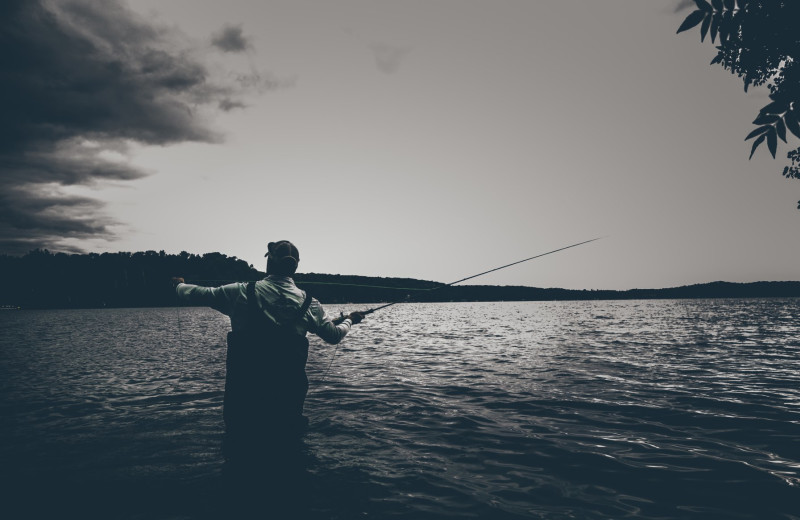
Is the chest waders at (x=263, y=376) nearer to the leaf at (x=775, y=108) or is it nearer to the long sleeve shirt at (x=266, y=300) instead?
the long sleeve shirt at (x=266, y=300)

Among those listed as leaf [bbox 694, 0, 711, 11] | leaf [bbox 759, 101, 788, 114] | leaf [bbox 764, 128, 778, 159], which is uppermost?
leaf [bbox 694, 0, 711, 11]

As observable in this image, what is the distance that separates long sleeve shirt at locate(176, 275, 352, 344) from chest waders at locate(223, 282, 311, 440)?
0.31 ft

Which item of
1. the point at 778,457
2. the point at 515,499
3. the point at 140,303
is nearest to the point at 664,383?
the point at 778,457

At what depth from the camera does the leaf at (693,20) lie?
300 centimetres

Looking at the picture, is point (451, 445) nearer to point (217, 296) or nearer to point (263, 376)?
point (263, 376)

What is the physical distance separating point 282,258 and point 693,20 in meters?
5.14

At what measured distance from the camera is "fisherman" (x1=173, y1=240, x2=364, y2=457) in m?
5.46

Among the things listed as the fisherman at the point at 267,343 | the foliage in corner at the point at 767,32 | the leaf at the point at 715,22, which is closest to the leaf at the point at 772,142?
the foliage in corner at the point at 767,32

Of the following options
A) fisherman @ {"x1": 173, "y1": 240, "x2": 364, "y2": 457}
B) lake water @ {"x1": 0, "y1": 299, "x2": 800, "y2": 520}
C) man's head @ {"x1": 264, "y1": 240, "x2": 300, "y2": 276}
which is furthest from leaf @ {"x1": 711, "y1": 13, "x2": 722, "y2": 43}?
man's head @ {"x1": 264, "y1": 240, "x2": 300, "y2": 276}

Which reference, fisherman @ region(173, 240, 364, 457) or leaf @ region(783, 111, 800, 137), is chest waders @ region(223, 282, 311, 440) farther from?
leaf @ region(783, 111, 800, 137)

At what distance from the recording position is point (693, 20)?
10.00ft

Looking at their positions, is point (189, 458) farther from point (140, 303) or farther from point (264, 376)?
point (140, 303)

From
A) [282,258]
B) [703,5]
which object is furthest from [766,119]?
[282,258]

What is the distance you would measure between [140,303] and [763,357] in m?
225
